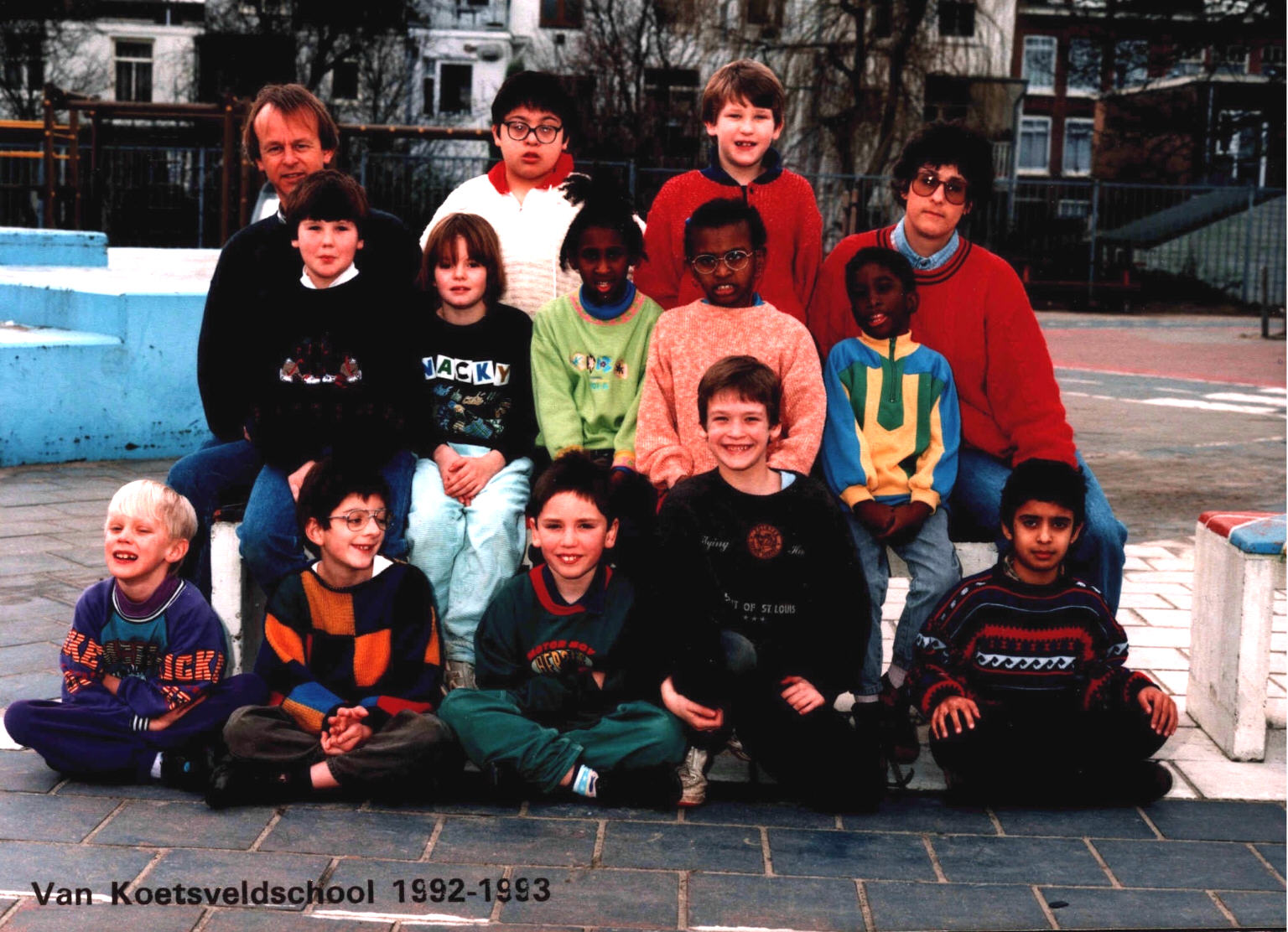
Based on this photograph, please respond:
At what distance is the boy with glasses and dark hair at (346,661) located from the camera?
3.81 meters

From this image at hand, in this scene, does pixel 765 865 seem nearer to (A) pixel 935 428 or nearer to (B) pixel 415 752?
(B) pixel 415 752

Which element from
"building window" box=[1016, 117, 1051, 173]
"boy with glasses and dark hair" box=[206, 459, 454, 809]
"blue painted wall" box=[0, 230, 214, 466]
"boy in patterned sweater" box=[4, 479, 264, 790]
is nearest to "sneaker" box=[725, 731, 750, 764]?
"boy with glasses and dark hair" box=[206, 459, 454, 809]

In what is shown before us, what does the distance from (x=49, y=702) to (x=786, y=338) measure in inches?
87.8

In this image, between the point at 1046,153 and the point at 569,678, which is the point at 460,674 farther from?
the point at 1046,153

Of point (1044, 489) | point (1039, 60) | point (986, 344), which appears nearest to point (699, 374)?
point (986, 344)

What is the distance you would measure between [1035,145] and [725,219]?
52688mm

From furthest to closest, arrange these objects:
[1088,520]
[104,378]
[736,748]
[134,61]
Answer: [134,61], [104,378], [1088,520], [736,748]

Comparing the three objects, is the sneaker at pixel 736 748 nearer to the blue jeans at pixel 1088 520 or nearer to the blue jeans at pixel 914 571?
the blue jeans at pixel 914 571

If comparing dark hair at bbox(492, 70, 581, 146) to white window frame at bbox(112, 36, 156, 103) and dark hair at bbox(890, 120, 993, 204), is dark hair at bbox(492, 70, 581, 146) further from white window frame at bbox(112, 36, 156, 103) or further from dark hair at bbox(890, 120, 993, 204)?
white window frame at bbox(112, 36, 156, 103)

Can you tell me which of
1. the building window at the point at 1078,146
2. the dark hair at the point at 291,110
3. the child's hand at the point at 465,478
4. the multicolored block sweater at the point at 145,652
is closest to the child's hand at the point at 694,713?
the child's hand at the point at 465,478

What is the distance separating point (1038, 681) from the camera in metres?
4.05

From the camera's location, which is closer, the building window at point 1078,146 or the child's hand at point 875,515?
the child's hand at point 875,515

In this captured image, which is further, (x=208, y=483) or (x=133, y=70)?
(x=133, y=70)

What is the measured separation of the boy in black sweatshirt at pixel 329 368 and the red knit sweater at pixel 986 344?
1.42 meters
